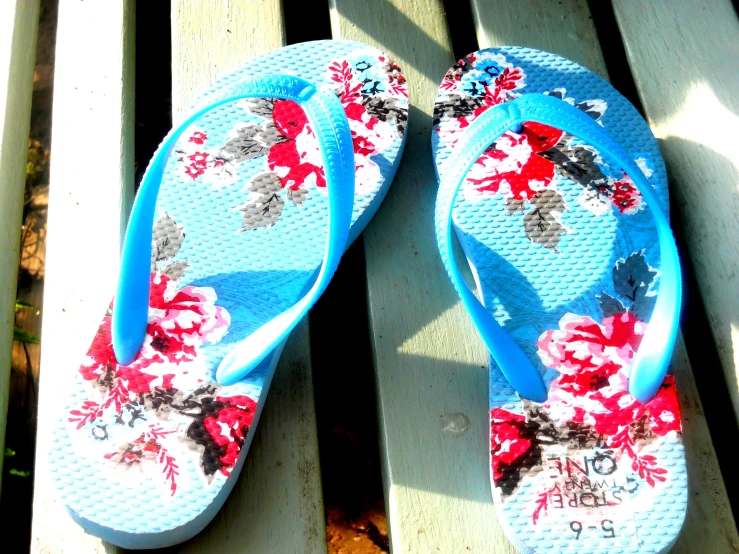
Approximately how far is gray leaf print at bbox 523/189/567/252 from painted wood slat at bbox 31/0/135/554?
40cm

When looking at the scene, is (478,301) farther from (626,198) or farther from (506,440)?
(626,198)

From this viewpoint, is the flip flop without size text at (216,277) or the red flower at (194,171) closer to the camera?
the flip flop without size text at (216,277)

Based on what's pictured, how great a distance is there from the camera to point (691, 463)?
61 cm

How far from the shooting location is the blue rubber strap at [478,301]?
566 mm

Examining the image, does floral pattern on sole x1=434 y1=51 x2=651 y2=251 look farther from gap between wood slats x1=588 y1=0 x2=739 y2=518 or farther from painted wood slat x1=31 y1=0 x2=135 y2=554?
painted wood slat x1=31 y1=0 x2=135 y2=554

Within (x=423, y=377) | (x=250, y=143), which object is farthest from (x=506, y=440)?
(x=250, y=143)

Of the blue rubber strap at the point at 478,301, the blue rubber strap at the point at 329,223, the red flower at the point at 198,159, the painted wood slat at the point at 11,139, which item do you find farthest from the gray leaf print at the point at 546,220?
the painted wood slat at the point at 11,139

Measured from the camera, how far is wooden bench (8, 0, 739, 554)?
0.59 m

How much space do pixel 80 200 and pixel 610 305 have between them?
525mm

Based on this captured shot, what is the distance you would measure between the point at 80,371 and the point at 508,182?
0.44 m

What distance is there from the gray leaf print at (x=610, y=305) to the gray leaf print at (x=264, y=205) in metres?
0.32

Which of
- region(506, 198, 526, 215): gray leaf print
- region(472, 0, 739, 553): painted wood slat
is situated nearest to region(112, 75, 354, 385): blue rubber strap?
region(506, 198, 526, 215): gray leaf print

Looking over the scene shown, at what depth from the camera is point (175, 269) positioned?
677 mm

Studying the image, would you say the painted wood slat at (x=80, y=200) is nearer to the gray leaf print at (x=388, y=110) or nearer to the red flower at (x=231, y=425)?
the red flower at (x=231, y=425)
